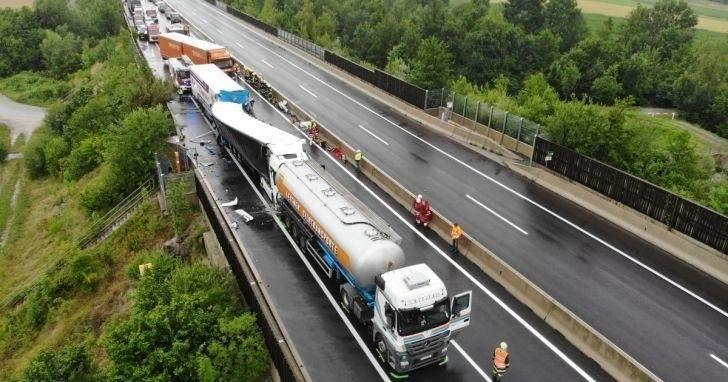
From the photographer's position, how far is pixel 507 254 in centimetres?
2480

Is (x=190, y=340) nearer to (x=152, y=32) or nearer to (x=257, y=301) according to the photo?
(x=257, y=301)

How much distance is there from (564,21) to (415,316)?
7564 centimetres

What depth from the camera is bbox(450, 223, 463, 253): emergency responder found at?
24.5 m

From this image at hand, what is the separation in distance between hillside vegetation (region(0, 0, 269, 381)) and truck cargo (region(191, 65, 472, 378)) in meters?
3.92

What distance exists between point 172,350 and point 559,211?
20.6m

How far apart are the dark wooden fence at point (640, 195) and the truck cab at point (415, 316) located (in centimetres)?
1363

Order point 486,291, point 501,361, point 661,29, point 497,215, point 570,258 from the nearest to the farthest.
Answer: point 501,361, point 486,291, point 570,258, point 497,215, point 661,29

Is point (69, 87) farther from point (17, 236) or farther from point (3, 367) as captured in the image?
point (3, 367)

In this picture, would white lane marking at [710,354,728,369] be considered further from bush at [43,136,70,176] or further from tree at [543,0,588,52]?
tree at [543,0,588,52]

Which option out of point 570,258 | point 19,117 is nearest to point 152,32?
point 19,117

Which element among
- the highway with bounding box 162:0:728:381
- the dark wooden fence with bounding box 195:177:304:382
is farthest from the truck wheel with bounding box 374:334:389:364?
the highway with bounding box 162:0:728:381

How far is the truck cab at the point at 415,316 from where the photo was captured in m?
16.6

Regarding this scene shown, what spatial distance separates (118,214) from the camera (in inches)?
1416

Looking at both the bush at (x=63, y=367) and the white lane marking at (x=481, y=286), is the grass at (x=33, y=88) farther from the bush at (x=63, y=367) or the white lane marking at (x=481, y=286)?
the bush at (x=63, y=367)
